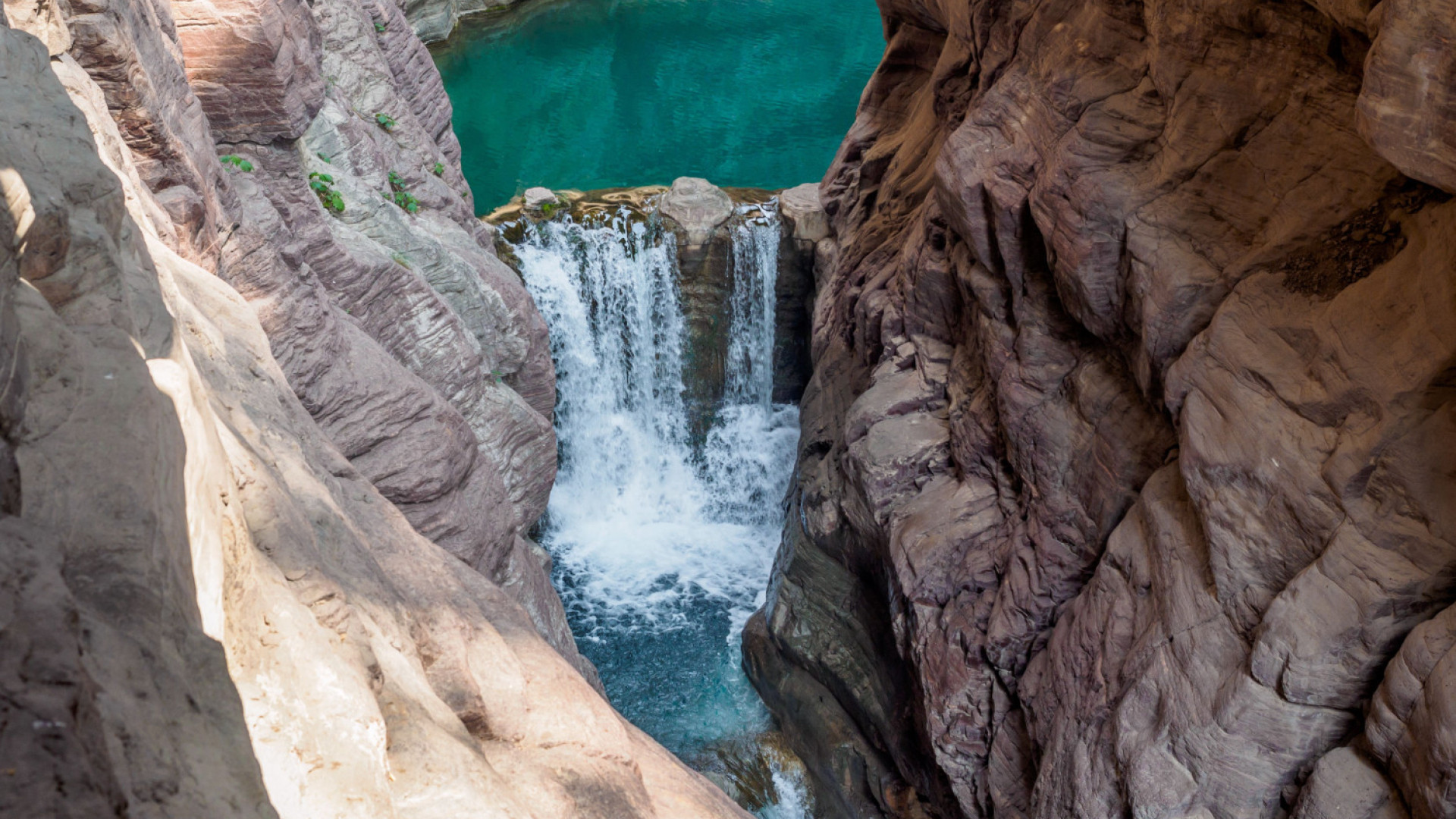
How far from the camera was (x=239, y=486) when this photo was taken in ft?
12.4

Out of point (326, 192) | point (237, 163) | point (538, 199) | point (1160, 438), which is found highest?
point (237, 163)

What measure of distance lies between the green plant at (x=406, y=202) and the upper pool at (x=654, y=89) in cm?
690

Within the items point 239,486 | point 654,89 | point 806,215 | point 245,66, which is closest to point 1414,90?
point 239,486

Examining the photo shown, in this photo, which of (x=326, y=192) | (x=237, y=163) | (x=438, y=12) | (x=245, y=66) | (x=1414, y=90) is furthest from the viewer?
(x=438, y=12)

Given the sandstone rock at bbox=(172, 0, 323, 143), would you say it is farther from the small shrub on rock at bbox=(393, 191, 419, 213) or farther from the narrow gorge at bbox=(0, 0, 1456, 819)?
the small shrub on rock at bbox=(393, 191, 419, 213)

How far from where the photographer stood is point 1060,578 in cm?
736

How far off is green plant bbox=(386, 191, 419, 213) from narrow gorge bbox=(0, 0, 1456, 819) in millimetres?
160

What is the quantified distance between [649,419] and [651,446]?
0.45 meters

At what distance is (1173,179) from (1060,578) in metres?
3.22

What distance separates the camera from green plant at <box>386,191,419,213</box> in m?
10.8

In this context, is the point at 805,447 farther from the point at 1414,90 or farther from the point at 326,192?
the point at 1414,90

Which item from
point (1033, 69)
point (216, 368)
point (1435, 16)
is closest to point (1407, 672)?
point (1435, 16)

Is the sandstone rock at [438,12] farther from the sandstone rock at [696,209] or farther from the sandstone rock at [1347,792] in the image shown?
the sandstone rock at [1347,792]

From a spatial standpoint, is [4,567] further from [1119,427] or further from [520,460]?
[520,460]
